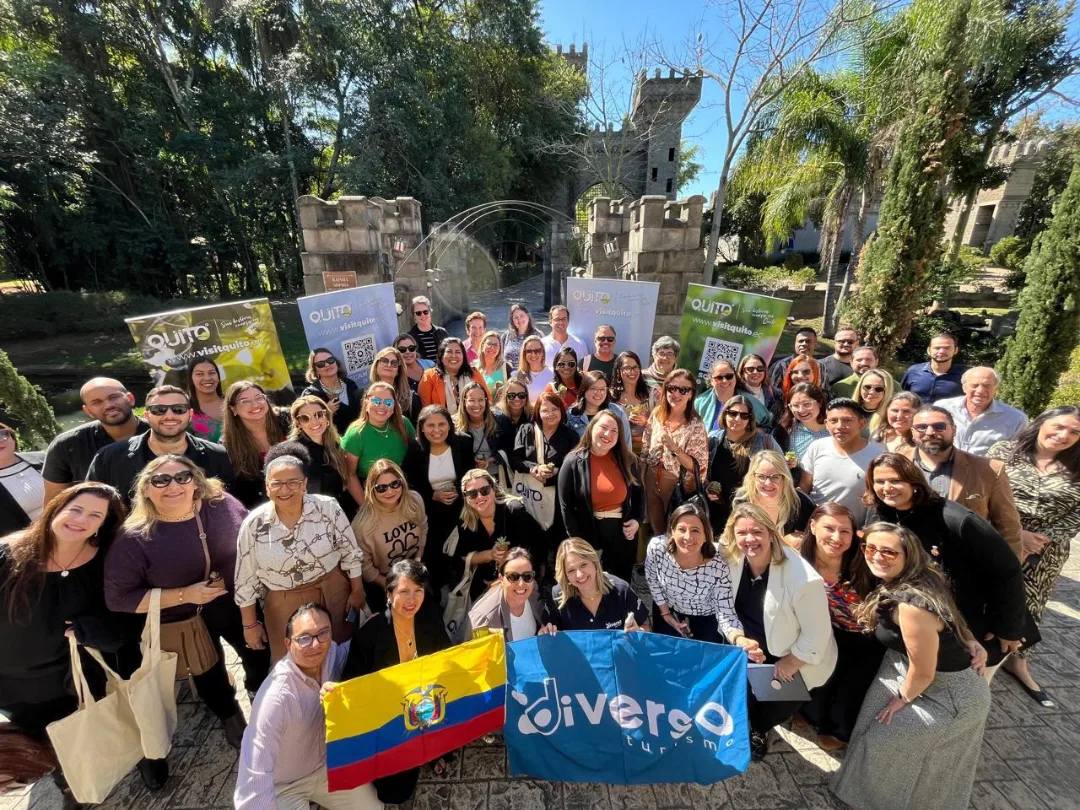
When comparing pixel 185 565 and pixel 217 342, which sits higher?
pixel 217 342

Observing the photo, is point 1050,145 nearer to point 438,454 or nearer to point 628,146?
point 628,146

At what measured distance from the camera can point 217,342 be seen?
513 centimetres

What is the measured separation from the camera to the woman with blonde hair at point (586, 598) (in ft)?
9.55

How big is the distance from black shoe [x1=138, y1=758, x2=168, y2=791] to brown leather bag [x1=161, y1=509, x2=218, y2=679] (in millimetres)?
498

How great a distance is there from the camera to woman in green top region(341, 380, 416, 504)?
3.78 m

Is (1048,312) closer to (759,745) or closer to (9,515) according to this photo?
(759,745)

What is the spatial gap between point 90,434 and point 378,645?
2.61 metres

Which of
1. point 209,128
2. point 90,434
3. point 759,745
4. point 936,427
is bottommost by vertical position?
point 759,745

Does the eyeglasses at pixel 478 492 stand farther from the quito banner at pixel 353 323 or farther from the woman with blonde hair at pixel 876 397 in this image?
the quito banner at pixel 353 323

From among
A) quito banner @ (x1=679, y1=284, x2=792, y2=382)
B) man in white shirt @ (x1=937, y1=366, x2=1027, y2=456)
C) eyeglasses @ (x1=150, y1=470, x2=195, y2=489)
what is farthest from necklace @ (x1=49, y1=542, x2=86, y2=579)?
man in white shirt @ (x1=937, y1=366, x2=1027, y2=456)

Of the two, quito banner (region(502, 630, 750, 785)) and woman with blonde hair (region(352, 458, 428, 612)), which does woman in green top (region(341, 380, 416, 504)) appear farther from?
quito banner (region(502, 630, 750, 785))

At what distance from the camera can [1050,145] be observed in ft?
62.8

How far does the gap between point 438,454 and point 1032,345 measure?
28.4 feet

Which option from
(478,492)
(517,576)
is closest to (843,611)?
(517,576)
